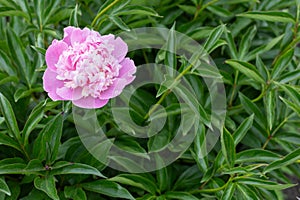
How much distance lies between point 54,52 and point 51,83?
2.2 inches

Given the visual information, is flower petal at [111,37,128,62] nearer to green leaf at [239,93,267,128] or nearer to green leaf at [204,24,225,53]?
green leaf at [204,24,225,53]

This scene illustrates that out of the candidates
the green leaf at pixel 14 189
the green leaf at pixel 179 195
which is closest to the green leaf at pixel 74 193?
the green leaf at pixel 14 189

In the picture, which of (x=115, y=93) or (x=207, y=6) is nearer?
(x=115, y=93)

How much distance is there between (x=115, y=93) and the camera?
36.9 inches

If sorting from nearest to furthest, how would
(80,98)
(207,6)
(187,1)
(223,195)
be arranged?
(80,98)
(223,195)
(207,6)
(187,1)

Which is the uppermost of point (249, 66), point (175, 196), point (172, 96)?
point (249, 66)

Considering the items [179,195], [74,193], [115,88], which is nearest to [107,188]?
[74,193]

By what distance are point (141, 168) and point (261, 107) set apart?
1.37 feet

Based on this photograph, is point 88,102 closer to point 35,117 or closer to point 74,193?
point 35,117

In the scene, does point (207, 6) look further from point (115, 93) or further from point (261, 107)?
point (115, 93)

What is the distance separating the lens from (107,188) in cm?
114

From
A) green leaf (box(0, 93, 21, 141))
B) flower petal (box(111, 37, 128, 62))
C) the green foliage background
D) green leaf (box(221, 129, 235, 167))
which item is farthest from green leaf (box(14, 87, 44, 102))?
green leaf (box(221, 129, 235, 167))

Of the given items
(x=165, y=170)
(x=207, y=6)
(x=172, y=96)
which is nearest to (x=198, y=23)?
(x=207, y=6)

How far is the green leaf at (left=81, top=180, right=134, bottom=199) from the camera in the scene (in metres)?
1.11
